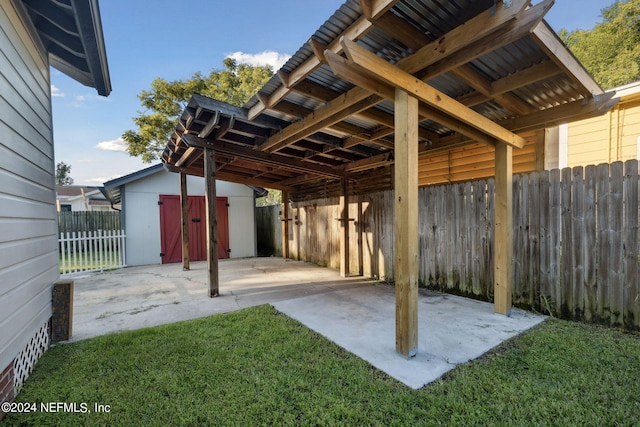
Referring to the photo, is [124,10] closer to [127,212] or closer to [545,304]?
[127,212]

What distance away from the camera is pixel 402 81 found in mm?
2131

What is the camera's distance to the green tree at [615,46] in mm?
8070

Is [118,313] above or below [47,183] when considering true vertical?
below

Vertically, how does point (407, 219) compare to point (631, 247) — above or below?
above

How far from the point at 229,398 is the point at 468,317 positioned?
278cm

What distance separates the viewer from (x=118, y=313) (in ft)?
11.9

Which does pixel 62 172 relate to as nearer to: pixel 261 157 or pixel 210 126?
pixel 261 157

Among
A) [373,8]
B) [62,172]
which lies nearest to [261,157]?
[373,8]

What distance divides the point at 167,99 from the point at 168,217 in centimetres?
888

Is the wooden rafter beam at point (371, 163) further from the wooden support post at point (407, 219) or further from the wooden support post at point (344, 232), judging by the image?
the wooden support post at point (407, 219)

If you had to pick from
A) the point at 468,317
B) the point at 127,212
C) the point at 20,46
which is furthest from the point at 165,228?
the point at 468,317

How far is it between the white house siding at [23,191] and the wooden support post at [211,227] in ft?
6.19

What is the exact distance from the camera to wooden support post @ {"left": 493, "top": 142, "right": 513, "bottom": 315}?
10.3ft

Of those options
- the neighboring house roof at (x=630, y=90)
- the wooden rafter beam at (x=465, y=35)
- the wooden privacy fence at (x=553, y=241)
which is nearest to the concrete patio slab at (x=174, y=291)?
the wooden privacy fence at (x=553, y=241)
